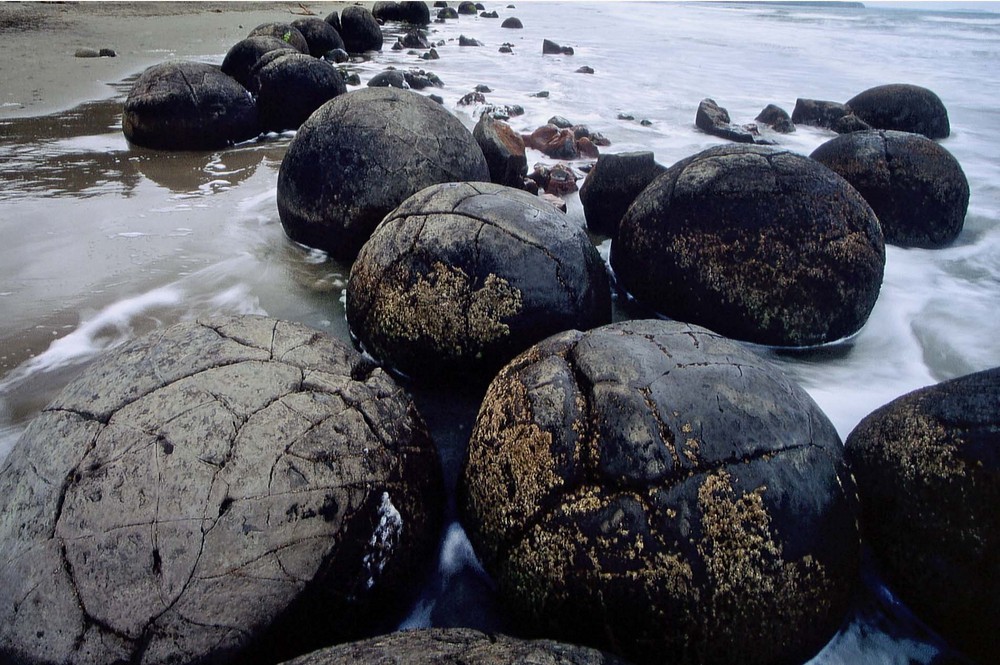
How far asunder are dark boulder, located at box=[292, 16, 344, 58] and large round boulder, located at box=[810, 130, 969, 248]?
35.1ft

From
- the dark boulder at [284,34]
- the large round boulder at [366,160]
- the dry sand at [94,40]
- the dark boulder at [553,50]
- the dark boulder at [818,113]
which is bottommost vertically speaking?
the dark boulder at [553,50]

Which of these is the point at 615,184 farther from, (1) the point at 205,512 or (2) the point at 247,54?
(2) the point at 247,54

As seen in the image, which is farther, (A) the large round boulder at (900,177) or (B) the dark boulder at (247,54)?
(B) the dark boulder at (247,54)

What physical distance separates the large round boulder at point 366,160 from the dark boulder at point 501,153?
3.10 feet

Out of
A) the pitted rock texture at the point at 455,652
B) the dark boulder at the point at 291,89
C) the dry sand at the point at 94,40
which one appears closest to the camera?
the pitted rock texture at the point at 455,652

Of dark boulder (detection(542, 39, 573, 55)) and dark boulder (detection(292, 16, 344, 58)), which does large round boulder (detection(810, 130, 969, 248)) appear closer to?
dark boulder (detection(292, 16, 344, 58))

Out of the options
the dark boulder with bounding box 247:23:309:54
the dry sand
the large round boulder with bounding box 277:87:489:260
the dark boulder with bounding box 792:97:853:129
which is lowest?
the dry sand

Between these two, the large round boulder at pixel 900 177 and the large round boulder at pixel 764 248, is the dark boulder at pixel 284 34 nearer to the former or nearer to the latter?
the large round boulder at pixel 900 177

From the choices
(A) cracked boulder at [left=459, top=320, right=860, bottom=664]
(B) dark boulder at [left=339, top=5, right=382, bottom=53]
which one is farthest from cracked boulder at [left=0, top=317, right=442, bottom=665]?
(B) dark boulder at [left=339, top=5, right=382, bottom=53]

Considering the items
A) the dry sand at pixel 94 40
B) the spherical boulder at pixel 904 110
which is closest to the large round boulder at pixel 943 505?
the spherical boulder at pixel 904 110

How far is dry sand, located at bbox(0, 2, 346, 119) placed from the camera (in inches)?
341

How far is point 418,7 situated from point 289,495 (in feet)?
70.8

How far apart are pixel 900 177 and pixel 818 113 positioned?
17.4 feet

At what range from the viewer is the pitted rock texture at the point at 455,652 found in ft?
4.73
